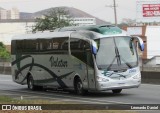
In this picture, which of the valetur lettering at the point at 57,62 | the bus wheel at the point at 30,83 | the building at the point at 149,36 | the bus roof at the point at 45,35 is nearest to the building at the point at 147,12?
the building at the point at 149,36

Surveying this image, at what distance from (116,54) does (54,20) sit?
203 feet

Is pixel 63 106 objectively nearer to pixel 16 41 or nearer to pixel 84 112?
pixel 84 112

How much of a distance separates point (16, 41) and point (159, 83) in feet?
27.5

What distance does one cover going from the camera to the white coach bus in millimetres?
20734

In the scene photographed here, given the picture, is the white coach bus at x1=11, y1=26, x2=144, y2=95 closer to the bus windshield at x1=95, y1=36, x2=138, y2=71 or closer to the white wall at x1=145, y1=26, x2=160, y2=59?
the bus windshield at x1=95, y1=36, x2=138, y2=71

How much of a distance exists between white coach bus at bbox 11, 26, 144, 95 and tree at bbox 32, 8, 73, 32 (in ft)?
184

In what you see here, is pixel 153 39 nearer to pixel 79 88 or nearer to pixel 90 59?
pixel 79 88

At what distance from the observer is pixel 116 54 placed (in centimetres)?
2098

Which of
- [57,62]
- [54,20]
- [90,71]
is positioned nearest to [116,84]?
[90,71]

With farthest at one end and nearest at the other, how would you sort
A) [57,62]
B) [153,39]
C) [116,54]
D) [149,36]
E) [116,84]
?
[153,39], [149,36], [57,62], [116,54], [116,84]

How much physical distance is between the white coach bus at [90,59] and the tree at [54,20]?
56171 mm

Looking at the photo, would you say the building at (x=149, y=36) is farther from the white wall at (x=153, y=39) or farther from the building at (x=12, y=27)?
the building at (x=12, y=27)

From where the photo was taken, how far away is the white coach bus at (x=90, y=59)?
68.0ft

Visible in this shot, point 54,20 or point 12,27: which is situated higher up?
point 54,20
